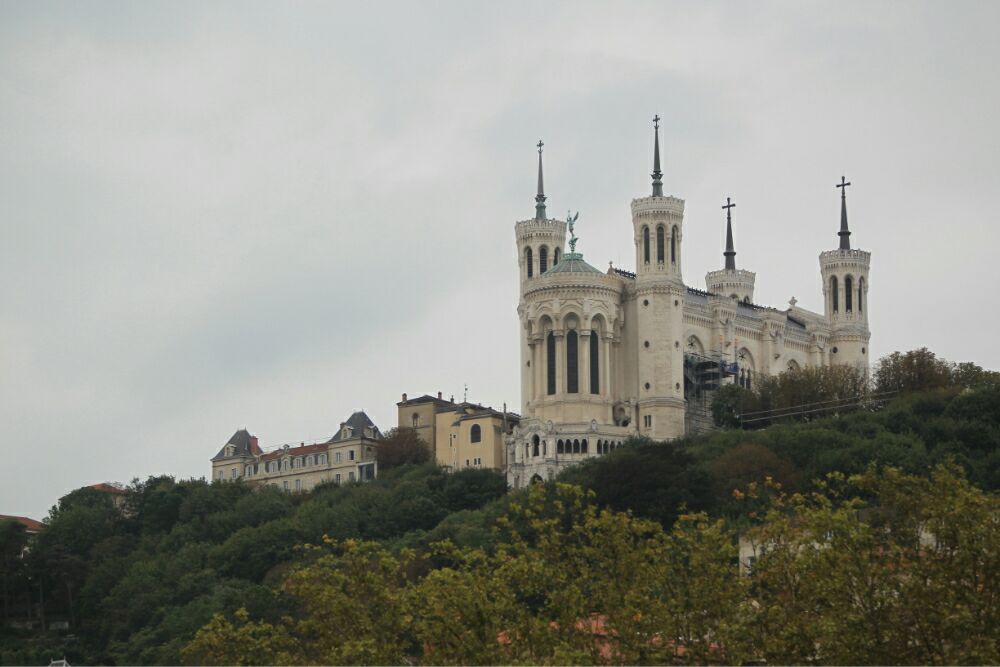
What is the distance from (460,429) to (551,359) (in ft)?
26.0

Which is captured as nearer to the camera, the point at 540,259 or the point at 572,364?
the point at 572,364

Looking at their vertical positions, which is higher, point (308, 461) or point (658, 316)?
point (658, 316)

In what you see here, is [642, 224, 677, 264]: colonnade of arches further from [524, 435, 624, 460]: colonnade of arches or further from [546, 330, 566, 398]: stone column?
[524, 435, 624, 460]: colonnade of arches

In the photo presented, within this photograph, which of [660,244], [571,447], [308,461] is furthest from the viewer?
[308,461]

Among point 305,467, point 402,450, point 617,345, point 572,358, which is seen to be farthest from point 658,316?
point 305,467

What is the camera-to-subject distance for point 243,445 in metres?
123

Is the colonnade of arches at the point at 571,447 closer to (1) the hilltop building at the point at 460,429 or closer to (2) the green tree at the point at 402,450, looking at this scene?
Result: (1) the hilltop building at the point at 460,429

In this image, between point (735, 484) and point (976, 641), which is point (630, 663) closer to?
point (976, 641)

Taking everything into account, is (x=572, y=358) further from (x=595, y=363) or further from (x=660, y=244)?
(x=660, y=244)

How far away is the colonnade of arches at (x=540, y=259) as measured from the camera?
111562mm

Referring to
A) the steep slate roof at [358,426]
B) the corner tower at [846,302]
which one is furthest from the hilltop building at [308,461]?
the corner tower at [846,302]

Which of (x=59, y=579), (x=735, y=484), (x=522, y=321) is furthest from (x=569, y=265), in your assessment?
(x=59, y=579)

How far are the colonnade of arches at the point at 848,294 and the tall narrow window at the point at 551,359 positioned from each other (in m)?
23.1

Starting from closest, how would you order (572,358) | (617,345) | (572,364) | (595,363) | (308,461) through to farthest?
(572,364) → (572,358) → (595,363) → (617,345) → (308,461)
